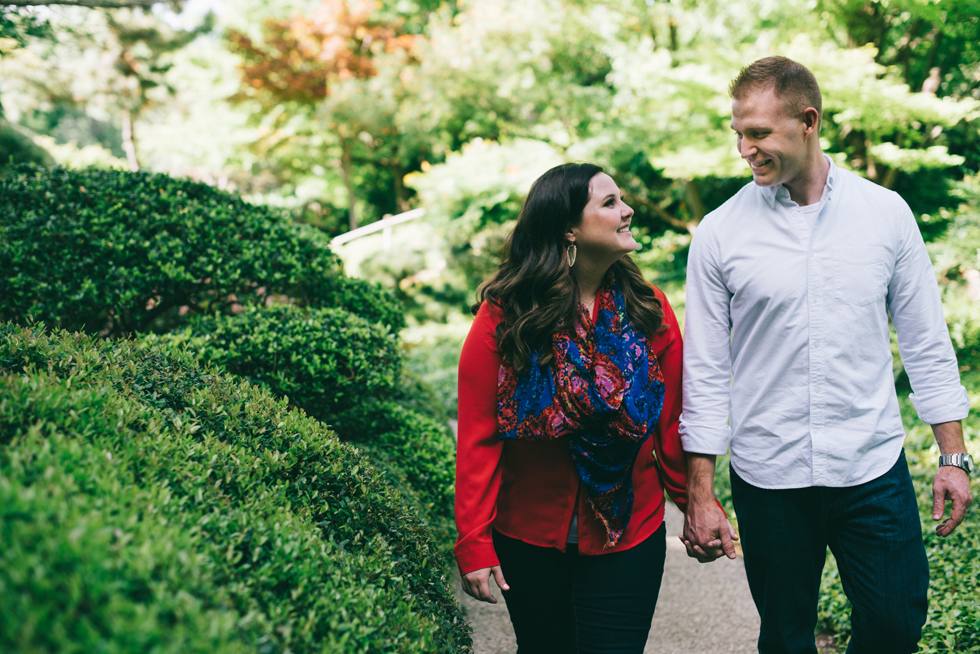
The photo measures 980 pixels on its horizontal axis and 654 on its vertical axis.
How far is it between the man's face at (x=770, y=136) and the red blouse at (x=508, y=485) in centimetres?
59

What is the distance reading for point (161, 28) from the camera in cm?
1711

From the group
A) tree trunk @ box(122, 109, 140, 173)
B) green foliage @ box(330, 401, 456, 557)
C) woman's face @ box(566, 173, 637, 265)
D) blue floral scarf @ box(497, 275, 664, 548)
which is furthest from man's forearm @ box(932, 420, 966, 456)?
tree trunk @ box(122, 109, 140, 173)

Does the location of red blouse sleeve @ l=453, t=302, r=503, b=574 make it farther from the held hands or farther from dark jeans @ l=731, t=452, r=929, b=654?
dark jeans @ l=731, t=452, r=929, b=654

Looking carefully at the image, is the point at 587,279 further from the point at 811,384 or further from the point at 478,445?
the point at 811,384

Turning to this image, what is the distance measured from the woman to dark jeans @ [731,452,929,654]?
30cm

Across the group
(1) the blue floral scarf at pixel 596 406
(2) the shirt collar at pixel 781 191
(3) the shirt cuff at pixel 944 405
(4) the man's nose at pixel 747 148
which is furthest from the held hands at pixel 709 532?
(4) the man's nose at pixel 747 148

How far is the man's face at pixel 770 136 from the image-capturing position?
2.01 m

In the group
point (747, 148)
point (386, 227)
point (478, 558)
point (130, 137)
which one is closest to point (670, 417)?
point (478, 558)

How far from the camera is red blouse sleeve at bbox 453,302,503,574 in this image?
2.05 m

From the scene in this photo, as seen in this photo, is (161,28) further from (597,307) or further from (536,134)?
(597,307)

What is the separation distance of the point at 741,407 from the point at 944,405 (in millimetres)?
620

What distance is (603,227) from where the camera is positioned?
2.13m

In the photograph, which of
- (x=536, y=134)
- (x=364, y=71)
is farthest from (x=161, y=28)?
(x=536, y=134)

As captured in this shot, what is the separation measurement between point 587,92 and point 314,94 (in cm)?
859
